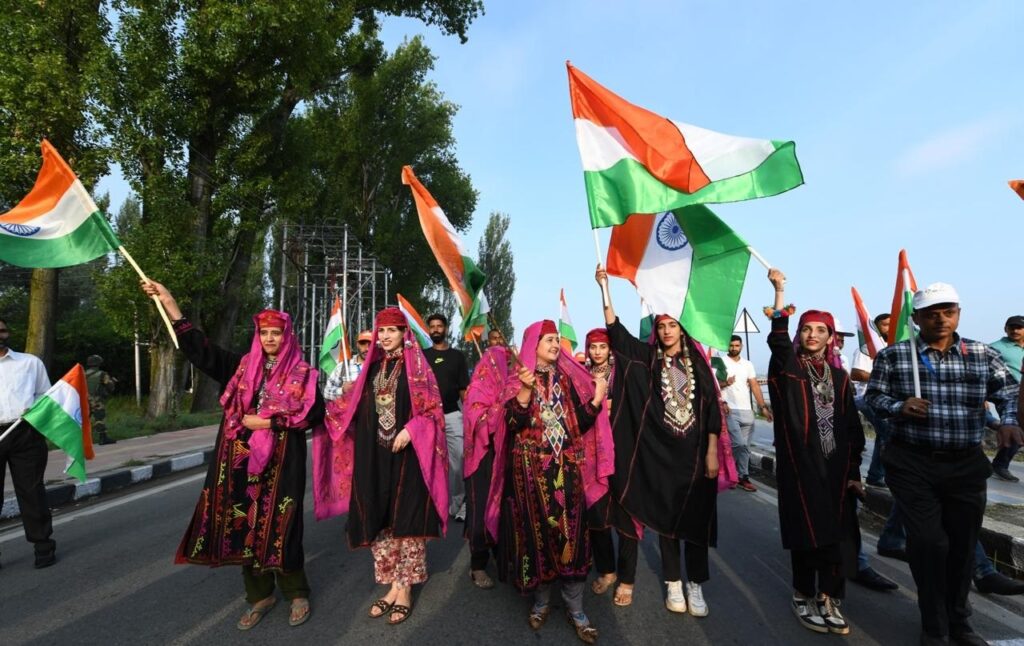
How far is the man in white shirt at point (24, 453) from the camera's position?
4.17 metres

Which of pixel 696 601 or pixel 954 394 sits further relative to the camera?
pixel 696 601

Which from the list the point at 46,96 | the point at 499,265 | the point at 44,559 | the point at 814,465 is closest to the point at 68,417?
the point at 44,559

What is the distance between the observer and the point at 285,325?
3375mm

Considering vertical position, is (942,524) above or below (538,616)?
above

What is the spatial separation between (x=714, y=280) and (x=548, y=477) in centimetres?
196

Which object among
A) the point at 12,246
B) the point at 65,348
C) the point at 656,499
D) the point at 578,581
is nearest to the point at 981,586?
the point at 656,499

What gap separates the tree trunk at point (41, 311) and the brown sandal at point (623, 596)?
11.5 m

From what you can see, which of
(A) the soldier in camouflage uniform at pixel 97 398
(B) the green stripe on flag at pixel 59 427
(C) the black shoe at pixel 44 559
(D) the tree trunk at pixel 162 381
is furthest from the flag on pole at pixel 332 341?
(D) the tree trunk at pixel 162 381

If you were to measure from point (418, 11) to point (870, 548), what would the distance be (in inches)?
724

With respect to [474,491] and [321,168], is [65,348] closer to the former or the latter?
[321,168]

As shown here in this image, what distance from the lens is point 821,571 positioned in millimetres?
3121

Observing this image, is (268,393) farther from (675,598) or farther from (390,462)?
(675,598)

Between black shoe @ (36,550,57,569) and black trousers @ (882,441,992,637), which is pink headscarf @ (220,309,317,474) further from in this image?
black trousers @ (882,441,992,637)

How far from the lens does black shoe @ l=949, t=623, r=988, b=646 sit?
8.95ft
